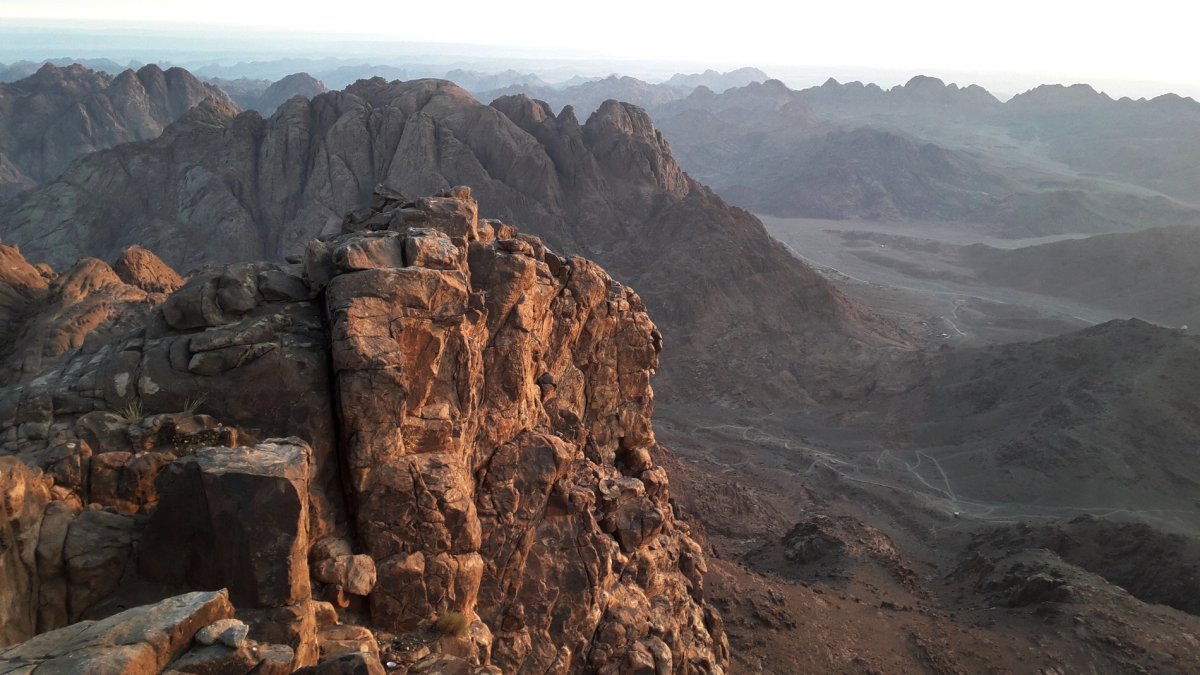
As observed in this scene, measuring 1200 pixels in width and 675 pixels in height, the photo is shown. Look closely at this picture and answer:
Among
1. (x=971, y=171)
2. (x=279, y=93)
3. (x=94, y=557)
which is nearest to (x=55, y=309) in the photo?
(x=94, y=557)

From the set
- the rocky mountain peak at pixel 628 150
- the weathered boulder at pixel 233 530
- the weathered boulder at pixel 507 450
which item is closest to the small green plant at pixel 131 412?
the weathered boulder at pixel 233 530

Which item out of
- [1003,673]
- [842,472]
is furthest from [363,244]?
[842,472]

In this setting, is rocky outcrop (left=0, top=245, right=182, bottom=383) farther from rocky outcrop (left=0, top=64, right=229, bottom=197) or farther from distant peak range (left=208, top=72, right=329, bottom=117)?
distant peak range (left=208, top=72, right=329, bottom=117)

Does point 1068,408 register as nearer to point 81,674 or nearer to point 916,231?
point 81,674

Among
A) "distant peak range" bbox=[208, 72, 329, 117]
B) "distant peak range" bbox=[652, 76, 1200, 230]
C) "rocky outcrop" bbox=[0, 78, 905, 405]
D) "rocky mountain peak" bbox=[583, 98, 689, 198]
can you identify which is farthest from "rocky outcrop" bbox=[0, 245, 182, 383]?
"distant peak range" bbox=[208, 72, 329, 117]

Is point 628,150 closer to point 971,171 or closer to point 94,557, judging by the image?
point 94,557
